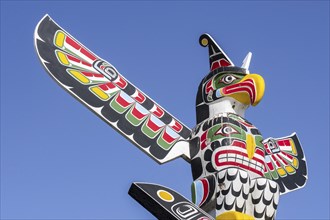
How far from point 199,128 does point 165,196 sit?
150 cm

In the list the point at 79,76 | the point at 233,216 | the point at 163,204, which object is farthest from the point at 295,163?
the point at 79,76

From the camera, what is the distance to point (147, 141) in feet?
29.4

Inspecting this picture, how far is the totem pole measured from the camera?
8.09 metres

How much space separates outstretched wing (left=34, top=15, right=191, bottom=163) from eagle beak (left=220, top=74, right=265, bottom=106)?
2.97 ft

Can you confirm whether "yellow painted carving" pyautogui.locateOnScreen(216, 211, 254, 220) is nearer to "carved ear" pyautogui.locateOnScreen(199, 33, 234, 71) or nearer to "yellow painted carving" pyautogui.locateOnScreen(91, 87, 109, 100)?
"yellow painted carving" pyautogui.locateOnScreen(91, 87, 109, 100)

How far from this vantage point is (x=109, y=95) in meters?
9.12

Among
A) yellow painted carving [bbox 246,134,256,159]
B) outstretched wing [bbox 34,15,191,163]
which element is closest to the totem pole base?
outstretched wing [bbox 34,15,191,163]

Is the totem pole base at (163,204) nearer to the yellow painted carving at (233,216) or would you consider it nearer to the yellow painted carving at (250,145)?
the yellow painted carving at (233,216)

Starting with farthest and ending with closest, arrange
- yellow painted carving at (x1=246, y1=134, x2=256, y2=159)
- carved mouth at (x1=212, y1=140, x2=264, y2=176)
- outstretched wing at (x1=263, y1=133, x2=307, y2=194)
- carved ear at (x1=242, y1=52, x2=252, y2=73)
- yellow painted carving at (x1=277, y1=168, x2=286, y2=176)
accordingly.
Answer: yellow painted carving at (x1=277, y1=168, x2=286, y2=176) < outstretched wing at (x1=263, y1=133, x2=307, y2=194) < carved ear at (x1=242, y1=52, x2=252, y2=73) < yellow painted carving at (x1=246, y1=134, x2=256, y2=159) < carved mouth at (x1=212, y1=140, x2=264, y2=176)

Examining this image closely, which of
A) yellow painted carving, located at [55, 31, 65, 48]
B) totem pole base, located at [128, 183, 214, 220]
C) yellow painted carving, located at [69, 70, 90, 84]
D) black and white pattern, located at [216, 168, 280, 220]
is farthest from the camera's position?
yellow painted carving, located at [55, 31, 65, 48]

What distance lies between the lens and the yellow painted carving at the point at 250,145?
865 cm

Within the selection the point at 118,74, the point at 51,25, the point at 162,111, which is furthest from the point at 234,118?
the point at 51,25

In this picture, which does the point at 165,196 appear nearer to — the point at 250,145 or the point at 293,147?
the point at 250,145

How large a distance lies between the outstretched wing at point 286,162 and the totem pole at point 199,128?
0.04m
